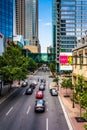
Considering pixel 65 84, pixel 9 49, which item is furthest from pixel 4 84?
pixel 65 84

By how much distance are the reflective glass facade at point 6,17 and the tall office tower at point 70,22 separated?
108ft

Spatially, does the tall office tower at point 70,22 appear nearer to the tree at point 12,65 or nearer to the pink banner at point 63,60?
the tree at point 12,65

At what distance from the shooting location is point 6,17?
160 m

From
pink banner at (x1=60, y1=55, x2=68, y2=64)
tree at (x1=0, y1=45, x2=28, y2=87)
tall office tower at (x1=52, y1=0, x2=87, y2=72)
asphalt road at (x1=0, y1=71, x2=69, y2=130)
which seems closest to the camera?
asphalt road at (x1=0, y1=71, x2=69, y2=130)

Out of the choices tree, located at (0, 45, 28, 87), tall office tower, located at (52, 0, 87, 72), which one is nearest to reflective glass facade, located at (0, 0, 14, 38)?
tall office tower, located at (52, 0, 87, 72)

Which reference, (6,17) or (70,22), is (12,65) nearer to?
(6,17)

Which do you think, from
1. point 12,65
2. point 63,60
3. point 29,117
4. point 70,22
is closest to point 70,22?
point 70,22

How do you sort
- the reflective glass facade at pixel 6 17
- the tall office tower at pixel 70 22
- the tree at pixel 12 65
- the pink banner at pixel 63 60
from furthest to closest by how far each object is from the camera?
the tall office tower at pixel 70 22 < the reflective glass facade at pixel 6 17 < the tree at pixel 12 65 < the pink banner at pixel 63 60

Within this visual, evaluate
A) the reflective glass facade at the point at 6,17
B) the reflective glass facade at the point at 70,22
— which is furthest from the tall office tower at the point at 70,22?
the reflective glass facade at the point at 6,17

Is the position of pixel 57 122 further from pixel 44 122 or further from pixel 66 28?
pixel 66 28

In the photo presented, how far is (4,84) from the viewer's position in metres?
75.5

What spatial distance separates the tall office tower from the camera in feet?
522

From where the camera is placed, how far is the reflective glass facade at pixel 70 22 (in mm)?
159125

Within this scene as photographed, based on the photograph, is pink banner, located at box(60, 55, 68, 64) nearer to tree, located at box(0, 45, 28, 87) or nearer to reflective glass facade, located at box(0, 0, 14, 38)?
tree, located at box(0, 45, 28, 87)
